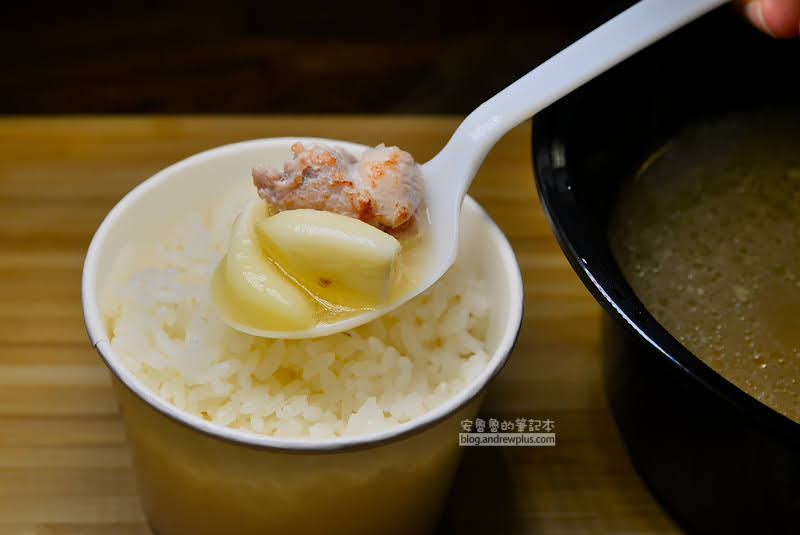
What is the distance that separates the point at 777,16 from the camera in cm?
113

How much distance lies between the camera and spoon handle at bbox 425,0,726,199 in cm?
107

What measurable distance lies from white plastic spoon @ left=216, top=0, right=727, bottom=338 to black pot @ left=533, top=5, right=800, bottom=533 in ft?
0.32

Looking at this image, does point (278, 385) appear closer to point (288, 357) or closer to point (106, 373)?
point (288, 357)

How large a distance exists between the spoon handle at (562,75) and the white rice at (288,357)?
161 millimetres

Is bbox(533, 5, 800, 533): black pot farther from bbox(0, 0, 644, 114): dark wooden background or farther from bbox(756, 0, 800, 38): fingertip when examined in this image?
bbox(0, 0, 644, 114): dark wooden background

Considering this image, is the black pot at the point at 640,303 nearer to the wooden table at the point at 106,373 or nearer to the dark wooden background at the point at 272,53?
the wooden table at the point at 106,373

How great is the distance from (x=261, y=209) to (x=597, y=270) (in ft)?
1.35

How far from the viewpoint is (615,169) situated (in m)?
1.39

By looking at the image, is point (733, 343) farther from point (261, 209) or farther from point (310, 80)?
point (310, 80)

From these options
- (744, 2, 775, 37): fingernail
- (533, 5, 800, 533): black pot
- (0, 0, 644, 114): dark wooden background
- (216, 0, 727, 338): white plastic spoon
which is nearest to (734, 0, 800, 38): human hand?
(744, 2, 775, 37): fingernail

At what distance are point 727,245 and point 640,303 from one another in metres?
0.38

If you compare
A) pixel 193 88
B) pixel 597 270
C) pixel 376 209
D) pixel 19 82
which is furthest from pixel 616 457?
pixel 19 82

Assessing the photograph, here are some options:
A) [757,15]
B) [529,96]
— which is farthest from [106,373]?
[757,15]

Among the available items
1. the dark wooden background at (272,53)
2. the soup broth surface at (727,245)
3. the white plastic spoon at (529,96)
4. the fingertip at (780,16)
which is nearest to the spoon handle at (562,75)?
the white plastic spoon at (529,96)
